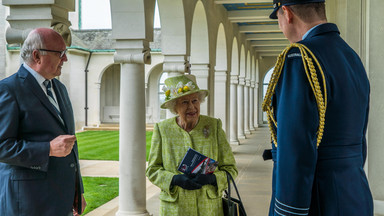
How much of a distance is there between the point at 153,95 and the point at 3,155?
96.8 feet

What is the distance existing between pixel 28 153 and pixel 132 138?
3.77 metres

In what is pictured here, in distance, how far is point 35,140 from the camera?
2572 millimetres

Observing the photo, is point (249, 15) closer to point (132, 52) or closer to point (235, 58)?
point (235, 58)

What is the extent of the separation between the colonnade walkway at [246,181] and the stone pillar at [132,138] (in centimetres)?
75

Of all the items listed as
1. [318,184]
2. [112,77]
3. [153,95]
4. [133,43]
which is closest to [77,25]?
[112,77]

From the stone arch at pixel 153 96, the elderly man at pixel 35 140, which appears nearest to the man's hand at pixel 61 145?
the elderly man at pixel 35 140

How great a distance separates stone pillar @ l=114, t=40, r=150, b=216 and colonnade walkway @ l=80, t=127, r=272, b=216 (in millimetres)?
747

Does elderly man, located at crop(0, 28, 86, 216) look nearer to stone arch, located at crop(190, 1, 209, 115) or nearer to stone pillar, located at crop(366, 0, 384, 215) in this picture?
stone pillar, located at crop(366, 0, 384, 215)

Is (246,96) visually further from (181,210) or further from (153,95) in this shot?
(181,210)

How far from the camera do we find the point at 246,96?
2312cm

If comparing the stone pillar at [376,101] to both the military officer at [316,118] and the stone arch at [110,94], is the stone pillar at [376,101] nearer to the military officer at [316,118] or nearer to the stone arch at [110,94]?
the military officer at [316,118]

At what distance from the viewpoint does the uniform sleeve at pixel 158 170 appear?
10.9 feet

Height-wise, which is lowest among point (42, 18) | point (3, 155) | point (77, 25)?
point (3, 155)

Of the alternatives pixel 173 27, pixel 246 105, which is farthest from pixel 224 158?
pixel 246 105
